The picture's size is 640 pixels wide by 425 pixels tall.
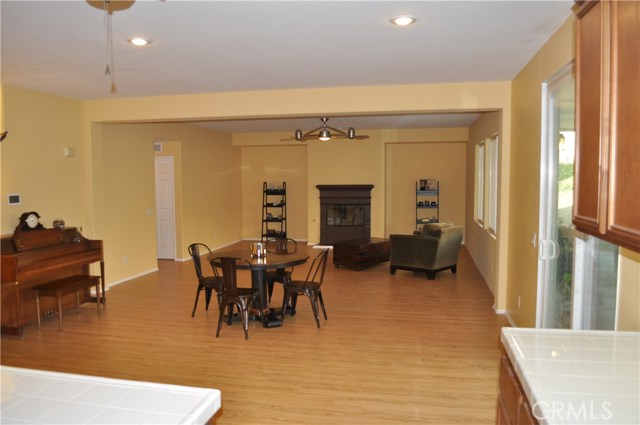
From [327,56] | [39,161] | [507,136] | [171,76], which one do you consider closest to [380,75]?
[327,56]

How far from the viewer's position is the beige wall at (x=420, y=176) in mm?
10867

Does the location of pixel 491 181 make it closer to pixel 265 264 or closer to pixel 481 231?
pixel 481 231

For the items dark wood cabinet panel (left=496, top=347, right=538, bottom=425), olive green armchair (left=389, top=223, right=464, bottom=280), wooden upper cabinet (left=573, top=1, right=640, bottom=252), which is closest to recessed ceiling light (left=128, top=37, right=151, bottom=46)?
wooden upper cabinet (left=573, top=1, right=640, bottom=252)

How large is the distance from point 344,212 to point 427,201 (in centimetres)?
197

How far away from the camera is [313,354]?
13.7 feet

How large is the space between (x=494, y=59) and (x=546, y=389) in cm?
333

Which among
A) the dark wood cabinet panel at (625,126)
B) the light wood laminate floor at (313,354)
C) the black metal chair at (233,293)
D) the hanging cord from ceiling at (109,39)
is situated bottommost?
the light wood laminate floor at (313,354)

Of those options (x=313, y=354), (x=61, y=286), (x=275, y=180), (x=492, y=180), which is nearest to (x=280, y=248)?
(x=313, y=354)

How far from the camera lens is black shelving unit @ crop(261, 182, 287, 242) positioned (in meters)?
11.4

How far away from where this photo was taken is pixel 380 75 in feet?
15.7

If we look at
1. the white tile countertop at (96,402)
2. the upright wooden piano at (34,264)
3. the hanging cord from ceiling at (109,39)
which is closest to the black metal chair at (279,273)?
the upright wooden piano at (34,264)

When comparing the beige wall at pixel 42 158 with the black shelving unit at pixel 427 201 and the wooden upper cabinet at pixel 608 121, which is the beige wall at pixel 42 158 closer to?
the wooden upper cabinet at pixel 608 121

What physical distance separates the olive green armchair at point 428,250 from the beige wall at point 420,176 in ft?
11.1

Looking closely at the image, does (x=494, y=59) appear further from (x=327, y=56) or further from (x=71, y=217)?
(x=71, y=217)
